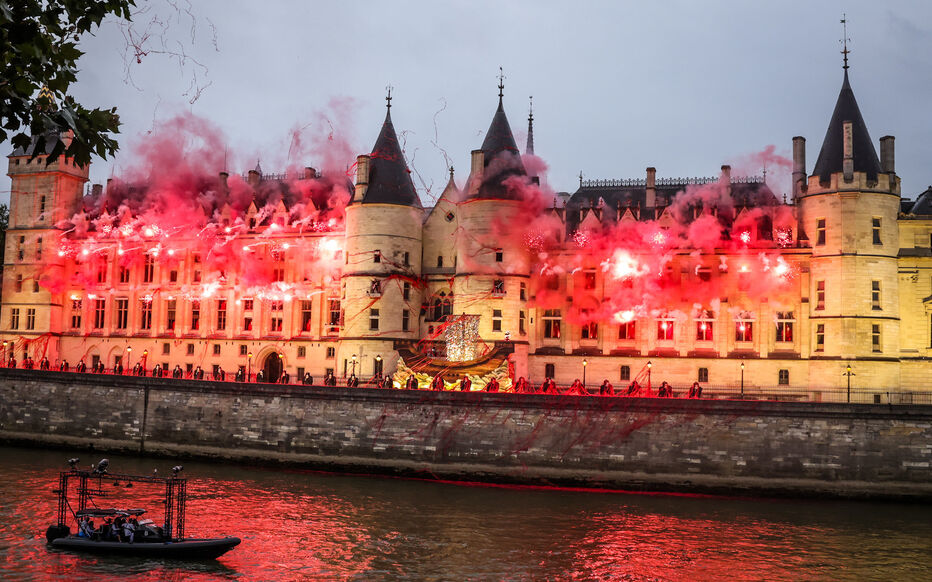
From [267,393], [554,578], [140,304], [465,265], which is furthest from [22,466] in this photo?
[554,578]

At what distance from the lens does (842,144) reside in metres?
49.5

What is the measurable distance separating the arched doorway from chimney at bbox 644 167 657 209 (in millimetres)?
29338

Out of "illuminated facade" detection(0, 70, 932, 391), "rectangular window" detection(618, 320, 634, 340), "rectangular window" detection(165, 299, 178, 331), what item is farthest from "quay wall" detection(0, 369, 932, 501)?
"rectangular window" detection(618, 320, 634, 340)

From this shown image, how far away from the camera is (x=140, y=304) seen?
66562 millimetres

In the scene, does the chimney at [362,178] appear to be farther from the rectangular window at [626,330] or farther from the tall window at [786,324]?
the tall window at [786,324]

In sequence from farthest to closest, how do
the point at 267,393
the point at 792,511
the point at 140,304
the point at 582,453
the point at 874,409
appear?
the point at 140,304 → the point at 267,393 → the point at 582,453 → the point at 874,409 → the point at 792,511


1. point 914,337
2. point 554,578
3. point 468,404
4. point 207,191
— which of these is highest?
point 207,191

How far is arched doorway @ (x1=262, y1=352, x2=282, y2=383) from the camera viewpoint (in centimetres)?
6281

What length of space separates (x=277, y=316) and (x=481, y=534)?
34.8 meters

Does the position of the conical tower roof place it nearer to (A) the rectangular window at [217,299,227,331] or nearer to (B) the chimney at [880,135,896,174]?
(B) the chimney at [880,135,896,174]

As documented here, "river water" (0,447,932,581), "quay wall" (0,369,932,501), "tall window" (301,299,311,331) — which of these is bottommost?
"river water" (0,447,932,581)

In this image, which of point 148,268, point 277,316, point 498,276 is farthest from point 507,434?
point 148,268

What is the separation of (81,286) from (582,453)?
4561 centimetres

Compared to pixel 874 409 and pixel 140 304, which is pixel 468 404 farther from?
pixel 140 304
